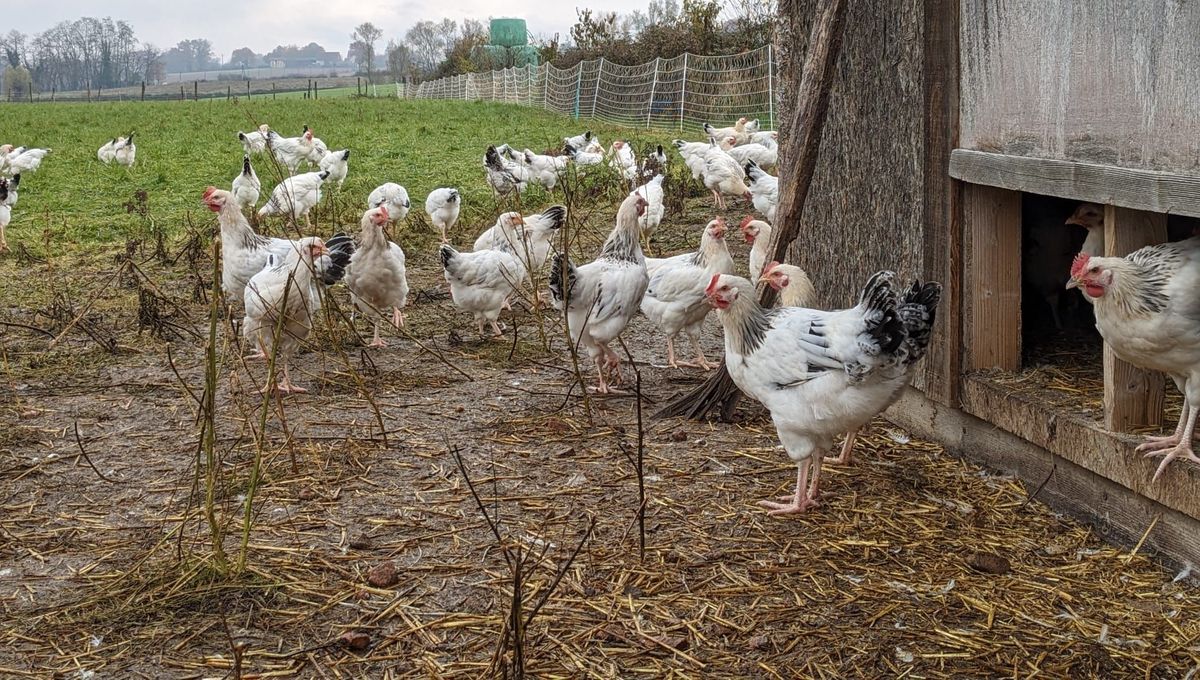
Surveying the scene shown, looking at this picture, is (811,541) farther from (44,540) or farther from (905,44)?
(44,540)

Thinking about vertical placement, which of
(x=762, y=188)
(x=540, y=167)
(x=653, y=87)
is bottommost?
(x=762, y=188)

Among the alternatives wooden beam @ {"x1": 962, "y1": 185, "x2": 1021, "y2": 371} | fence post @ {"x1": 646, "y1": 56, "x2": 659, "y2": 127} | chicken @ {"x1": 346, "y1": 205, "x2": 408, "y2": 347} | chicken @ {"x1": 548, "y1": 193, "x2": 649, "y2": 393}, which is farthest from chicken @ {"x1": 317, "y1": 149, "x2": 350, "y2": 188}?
fence post @ {"x1": 646, "y1": 56, "x2": 659, "y2": 127}

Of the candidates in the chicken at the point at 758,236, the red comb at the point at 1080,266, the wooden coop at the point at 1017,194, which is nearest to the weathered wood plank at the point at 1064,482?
the wooden coop at the point at 1017,194

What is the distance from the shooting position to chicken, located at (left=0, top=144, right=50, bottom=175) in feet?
58.5

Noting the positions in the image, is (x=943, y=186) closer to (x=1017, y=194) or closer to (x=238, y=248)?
(x=1017, y=194)

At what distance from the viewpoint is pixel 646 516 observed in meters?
4.15

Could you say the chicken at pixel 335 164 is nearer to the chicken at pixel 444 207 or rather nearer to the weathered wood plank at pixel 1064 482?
the chicken at pixel 444 207

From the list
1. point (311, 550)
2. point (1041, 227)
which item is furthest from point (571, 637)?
point (1041, 227)

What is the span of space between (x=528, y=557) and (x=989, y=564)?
173cm

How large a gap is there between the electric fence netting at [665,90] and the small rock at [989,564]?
19.1 meters

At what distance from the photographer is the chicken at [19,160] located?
17.8 metres

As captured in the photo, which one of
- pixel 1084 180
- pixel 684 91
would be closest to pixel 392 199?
pixel 1084 180

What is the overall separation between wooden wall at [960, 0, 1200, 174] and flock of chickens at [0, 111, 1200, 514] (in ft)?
1.38

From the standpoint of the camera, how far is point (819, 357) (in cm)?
405
